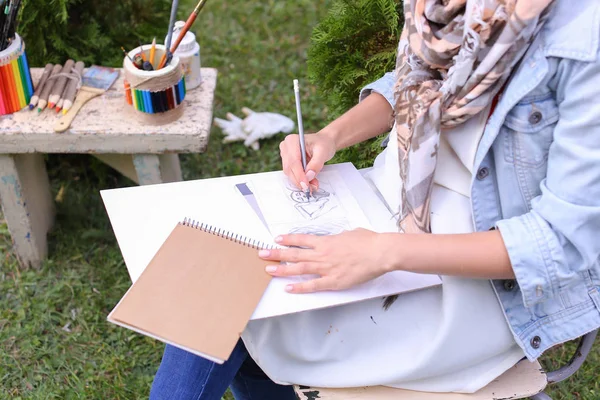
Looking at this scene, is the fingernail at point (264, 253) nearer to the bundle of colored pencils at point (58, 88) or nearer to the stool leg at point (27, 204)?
the bundle of colored pencils at point (58, 88)

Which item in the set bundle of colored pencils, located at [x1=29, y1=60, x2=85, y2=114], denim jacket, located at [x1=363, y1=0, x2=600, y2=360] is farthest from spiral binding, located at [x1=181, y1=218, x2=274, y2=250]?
bundle of colored pencils, located at [x1=29, y1=60, x2=85, y2=114]

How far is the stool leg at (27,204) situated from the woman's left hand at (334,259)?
1234 millimetres

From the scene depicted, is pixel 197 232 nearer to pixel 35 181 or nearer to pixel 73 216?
pixel 35 181

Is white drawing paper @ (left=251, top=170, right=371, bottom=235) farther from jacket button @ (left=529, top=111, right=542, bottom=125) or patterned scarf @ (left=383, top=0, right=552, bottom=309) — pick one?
jacket button @ (left=529, top=111, right=542, bottom=125)

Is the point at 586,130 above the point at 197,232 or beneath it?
above

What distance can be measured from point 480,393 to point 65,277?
5.32 ft

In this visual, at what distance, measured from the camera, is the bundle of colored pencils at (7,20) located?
1783 millimetres

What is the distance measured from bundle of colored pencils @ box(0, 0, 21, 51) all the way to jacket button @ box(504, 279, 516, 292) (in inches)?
57.2

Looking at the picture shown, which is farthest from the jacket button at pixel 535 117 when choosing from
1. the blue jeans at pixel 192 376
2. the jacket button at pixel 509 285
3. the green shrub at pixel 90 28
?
the green shrub at pixel 90 28

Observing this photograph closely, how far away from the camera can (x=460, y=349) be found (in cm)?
118

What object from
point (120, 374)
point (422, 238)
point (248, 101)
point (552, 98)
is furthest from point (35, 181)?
point (552, 98)

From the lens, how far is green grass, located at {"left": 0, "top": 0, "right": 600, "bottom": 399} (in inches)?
80.2

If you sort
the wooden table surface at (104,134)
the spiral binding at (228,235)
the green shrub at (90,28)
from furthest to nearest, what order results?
the green shrub at (90,28), the wooden table surface at (104,134), the spiral binding at (228,235)

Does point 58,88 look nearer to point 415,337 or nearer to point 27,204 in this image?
point 27,204
